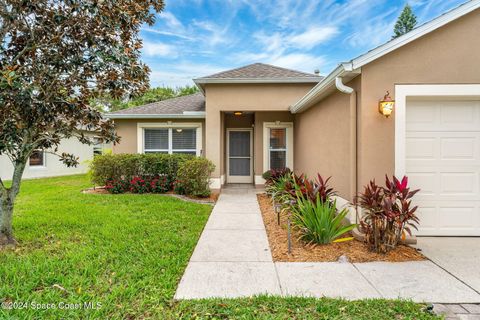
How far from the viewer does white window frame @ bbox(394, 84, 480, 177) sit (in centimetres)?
449

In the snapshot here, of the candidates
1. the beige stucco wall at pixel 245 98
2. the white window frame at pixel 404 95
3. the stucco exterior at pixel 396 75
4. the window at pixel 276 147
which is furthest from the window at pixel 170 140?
the white window frame at pixel 404 95

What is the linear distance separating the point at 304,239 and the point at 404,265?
5.18 ft

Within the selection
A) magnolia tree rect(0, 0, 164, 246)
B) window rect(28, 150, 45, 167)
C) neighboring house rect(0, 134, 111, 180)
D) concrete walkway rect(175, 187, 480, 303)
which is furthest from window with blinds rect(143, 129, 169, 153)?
window rect(28, 150, 45, 167)

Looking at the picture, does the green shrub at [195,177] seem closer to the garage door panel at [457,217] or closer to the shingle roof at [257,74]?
the shingle roof at [257,74]

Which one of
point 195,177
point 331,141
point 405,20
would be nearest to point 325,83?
point 331,141

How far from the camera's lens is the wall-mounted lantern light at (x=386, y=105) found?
14.4ft

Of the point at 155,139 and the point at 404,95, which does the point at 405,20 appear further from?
the point at 155,139

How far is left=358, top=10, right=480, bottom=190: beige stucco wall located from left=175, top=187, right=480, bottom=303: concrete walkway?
5.57ft

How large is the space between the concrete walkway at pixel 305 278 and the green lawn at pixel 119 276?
0.65 feet

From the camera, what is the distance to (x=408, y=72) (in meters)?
4.54

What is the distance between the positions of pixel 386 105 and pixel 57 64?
5.68 metres

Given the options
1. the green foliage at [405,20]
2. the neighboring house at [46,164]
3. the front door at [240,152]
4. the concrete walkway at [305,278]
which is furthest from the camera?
the green foliage at [405,20]

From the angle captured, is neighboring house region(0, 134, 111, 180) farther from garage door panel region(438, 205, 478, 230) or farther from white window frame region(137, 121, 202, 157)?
garage door panel region(438, 205, 478, 230)

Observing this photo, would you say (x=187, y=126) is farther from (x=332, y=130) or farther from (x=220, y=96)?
(x=332, y=130)
